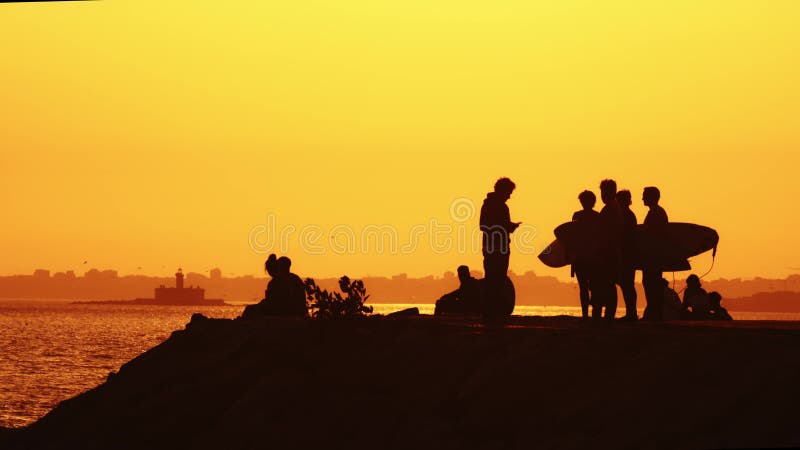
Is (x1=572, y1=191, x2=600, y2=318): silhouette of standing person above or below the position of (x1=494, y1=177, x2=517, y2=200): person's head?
below

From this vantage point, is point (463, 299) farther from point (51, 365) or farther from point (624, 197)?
point (51, 365)

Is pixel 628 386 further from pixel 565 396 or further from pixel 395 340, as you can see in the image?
pixel 395 340

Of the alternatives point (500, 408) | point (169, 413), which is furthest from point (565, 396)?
point (169, 413)

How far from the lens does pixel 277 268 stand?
70.0 feet

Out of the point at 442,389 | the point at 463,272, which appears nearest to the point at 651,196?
the point at 463,272

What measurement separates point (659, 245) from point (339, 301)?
4289 millimetres

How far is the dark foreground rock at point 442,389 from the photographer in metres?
11.3

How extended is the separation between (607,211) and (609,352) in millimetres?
4209

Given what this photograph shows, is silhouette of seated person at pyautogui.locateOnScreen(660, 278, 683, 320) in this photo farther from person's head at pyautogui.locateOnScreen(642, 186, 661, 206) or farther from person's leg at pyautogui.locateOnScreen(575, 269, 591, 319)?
A: person's leg at pyautogui.locateOnScreen(575, 269, 591, 319)

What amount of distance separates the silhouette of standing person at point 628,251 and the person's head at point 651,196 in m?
0.29

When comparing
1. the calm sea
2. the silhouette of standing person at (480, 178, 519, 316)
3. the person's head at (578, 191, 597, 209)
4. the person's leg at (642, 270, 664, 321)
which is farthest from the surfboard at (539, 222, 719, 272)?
the calm sea

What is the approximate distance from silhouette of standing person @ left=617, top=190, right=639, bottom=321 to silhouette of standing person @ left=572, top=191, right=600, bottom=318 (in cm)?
54

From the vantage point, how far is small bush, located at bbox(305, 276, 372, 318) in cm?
1784

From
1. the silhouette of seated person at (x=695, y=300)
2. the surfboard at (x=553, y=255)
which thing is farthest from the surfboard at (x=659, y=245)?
the silhouette of seated person at (x=695, y=300)
